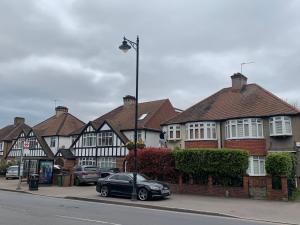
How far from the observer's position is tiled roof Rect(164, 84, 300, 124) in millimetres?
29234

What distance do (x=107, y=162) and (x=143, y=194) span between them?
72.1 ft

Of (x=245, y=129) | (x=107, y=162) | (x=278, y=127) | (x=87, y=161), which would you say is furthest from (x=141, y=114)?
(x=278, y=127)

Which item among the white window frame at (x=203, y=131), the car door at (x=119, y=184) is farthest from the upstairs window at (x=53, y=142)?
the car door at (x=119, y=184)

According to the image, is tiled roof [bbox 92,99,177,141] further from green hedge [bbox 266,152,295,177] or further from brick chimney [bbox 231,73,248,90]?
green hedge [bbox 266,152,295,177]

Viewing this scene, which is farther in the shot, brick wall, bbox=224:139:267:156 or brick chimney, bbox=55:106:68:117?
brick chimney, bbox=55:106:68:117

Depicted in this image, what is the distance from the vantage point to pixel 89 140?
42938mm

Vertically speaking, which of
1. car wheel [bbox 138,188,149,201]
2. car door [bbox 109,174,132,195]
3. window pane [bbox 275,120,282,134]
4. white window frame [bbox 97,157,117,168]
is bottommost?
car wheel [bbox 138,188,149,201]

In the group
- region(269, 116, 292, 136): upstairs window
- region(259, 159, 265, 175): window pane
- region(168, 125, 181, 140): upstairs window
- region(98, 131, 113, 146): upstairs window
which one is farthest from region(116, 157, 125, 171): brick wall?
region(269, 116, 292, 136): upstairs window

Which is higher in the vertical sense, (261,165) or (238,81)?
(238,81)

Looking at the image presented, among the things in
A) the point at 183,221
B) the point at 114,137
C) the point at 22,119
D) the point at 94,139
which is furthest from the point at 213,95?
the point at 22,119

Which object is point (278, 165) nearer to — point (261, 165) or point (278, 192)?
point (278, 192)

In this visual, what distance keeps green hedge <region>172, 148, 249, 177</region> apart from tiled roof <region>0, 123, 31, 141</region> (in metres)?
42.2

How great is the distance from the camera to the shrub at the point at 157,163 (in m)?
23.7

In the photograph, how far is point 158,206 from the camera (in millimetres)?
16625
